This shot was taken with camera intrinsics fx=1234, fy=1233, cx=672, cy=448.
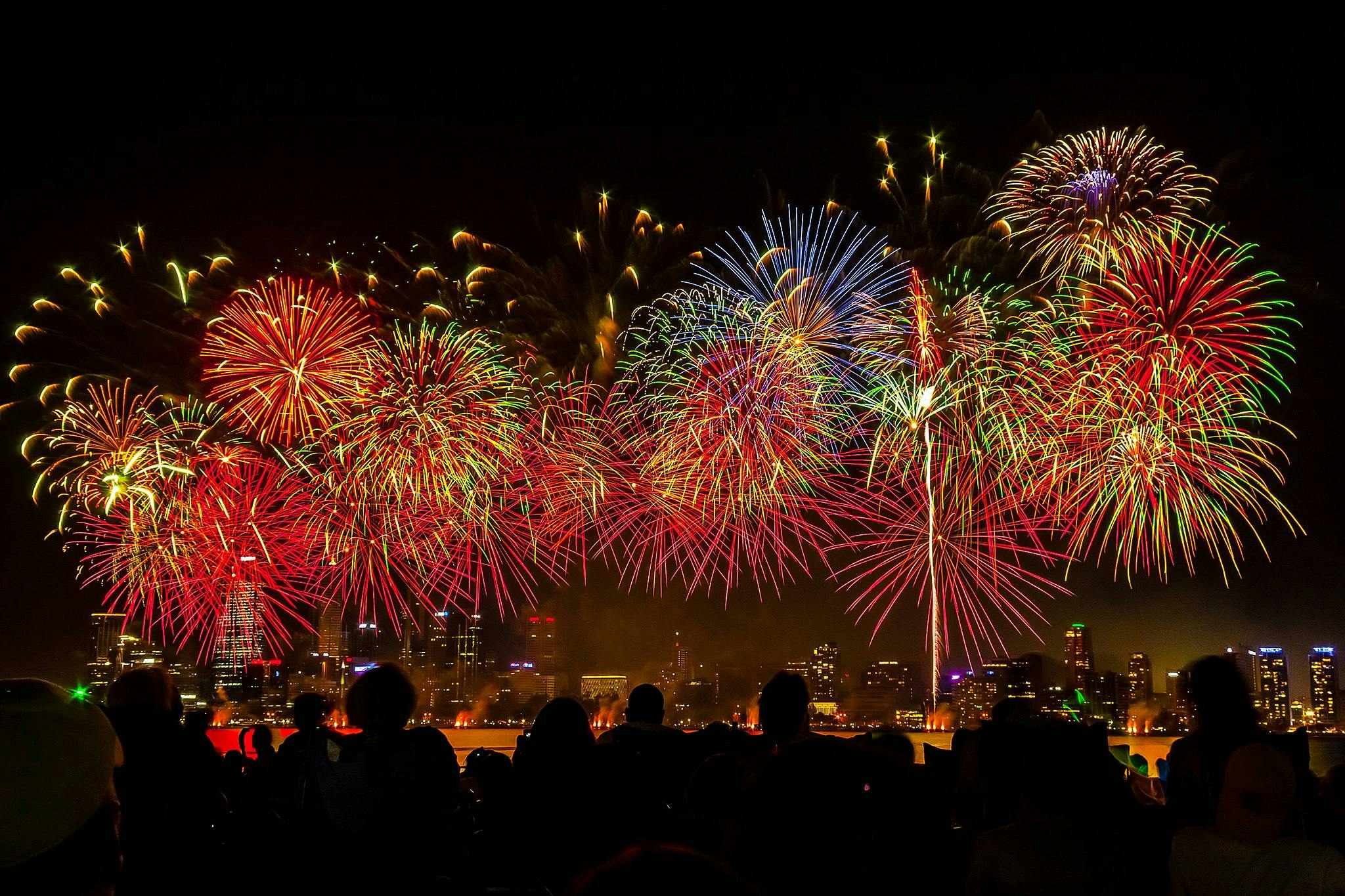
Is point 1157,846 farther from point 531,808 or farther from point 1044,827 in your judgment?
point 531,808

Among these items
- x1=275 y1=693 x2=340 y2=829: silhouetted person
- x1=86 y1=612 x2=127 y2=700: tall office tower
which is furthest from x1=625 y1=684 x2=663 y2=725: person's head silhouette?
x1=86 y1=612 x2=127 y2=700: tall office tower

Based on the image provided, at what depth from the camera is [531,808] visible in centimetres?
645

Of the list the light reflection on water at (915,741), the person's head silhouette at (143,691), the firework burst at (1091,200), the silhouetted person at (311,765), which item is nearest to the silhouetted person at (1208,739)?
the silhouetted person at (311,765)

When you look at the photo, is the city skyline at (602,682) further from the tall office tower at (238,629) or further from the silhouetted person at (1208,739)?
the silhouetted person at (1208,739)

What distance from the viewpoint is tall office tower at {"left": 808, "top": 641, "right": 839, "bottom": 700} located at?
50.7 m

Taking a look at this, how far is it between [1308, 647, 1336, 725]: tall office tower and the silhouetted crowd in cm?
3831

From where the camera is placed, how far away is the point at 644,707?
8602mm

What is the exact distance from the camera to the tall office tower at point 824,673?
5066 cm

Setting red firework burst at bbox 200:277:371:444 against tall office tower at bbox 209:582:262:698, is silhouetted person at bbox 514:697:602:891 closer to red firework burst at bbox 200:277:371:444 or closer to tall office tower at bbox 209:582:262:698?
red firework burst at bbox 200:277:371:444

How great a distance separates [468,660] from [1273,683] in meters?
31.5

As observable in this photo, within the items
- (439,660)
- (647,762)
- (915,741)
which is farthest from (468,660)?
(647,762)

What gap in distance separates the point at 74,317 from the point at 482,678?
29053 mm

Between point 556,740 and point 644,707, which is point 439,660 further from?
point 556,740

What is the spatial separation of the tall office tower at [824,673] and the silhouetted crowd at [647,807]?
4119 cm
